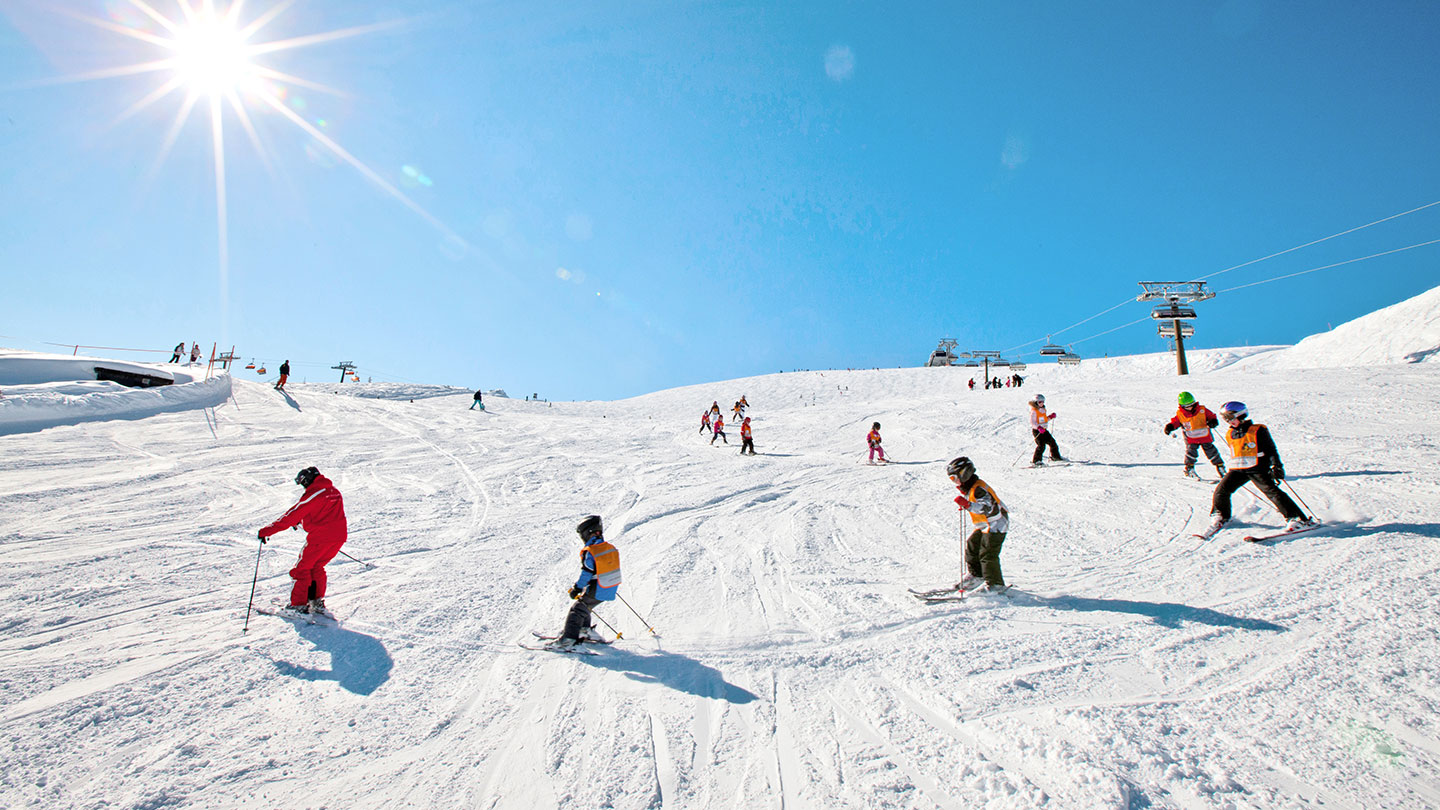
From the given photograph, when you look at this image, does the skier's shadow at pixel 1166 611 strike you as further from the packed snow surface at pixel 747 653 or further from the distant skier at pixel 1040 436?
the distant skier at pixel 1040 436

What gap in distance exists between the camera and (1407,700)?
3.56 meters

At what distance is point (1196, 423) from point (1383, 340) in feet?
131

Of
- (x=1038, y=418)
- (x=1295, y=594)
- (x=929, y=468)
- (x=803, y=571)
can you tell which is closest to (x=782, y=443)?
(x=929, y=468)

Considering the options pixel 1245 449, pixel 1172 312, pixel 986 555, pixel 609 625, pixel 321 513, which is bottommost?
pixel 609 625

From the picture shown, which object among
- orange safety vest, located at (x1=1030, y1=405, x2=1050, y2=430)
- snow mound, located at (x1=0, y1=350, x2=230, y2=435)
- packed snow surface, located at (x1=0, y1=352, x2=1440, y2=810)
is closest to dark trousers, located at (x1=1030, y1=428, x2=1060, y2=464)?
orange safety vest, located at (x1=1030, y1=405, x2=1050, y2=430)

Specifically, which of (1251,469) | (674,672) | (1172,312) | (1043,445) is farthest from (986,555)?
(1172,312)

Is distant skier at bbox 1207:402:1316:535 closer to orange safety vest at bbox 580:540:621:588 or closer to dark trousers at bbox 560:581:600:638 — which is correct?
orange safety vest at bbox 580:540:621:588

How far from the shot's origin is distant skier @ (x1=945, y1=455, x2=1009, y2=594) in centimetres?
579

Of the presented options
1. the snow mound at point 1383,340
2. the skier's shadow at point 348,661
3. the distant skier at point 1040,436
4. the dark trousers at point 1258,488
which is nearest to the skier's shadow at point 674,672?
the skier's shadow at point 348,661

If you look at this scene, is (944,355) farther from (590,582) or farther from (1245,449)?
(590,582)

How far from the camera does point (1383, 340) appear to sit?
107ft

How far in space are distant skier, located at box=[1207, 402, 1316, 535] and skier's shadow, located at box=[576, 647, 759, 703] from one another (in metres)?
7.55

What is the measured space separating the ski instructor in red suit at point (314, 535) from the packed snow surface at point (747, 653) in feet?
1.19

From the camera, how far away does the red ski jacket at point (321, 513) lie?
232 inches
